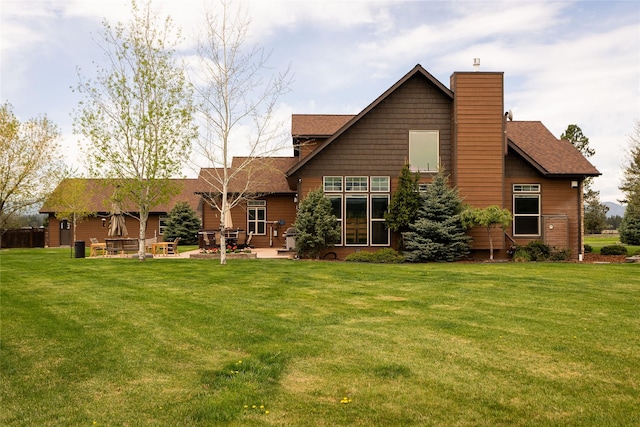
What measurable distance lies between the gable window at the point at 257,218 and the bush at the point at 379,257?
9.63 meters

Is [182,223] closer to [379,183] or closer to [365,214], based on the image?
[365,214]

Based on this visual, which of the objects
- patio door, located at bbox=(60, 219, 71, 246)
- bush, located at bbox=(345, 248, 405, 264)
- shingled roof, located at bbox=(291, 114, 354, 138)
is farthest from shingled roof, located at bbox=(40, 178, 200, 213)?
bush, located at bbox=(345, 248, 405, 264)

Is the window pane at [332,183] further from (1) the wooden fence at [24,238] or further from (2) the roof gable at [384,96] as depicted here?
(1) the wooden fence at [24,238]

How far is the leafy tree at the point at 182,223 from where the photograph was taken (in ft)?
114

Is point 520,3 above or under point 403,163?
above

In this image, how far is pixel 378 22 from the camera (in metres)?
18.4

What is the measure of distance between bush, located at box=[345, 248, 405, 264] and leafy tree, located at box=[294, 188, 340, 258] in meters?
1.25

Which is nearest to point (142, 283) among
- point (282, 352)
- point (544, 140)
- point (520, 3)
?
point (282, 352)

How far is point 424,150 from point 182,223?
62.5ft

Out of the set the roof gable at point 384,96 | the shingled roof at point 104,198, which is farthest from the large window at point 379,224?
the shingled roof at point 104,198

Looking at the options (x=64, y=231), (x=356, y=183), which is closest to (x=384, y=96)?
(x=356, y=183)

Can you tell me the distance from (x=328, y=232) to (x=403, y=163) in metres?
4.18

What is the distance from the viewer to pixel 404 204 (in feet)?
67.3

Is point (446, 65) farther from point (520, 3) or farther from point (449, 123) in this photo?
point (520, 3)
